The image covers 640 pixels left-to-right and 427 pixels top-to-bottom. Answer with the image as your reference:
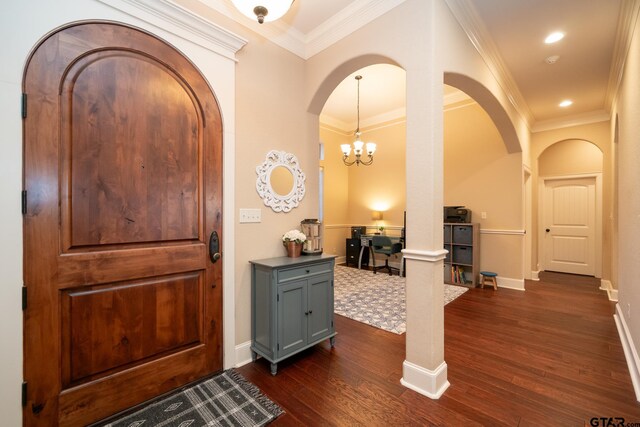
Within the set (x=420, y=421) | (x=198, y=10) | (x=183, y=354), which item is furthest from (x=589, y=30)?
(x=183, y=354)

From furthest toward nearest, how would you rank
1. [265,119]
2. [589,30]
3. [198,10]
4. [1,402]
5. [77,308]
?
[589,30] → [265,119] → [198,10] → [77,308] → [1,402]

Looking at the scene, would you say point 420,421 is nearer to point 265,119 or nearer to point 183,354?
point 183,354

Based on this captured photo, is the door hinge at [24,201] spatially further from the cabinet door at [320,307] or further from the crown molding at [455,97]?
the crown molding at [455,97]

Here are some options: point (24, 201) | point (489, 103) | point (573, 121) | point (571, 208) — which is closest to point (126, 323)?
point (24, 201)

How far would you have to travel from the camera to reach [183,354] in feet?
6.37

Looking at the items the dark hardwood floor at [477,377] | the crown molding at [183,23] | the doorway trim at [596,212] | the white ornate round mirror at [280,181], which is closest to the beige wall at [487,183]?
the dark hardwood floor at [477,377]

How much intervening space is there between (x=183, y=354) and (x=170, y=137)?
5.12 feet

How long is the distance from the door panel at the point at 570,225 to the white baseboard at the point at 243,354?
6888mm

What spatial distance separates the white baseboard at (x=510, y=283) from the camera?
4523mm

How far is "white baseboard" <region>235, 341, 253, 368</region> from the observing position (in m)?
2.24

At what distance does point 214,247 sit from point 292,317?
33.3 inches

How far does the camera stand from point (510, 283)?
4609 mm

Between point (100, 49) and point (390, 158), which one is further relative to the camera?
point (390, 158)

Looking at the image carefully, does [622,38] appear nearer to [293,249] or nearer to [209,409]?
[293,249]
